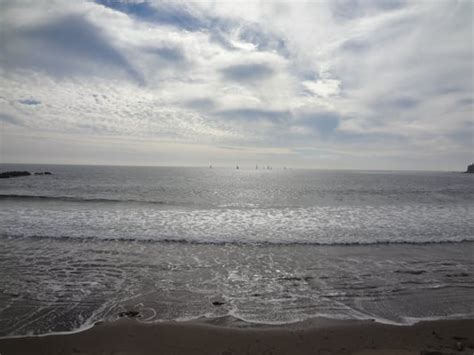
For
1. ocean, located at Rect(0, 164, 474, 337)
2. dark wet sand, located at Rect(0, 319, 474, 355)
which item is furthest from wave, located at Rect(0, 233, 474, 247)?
dark wet sand, located at Rect(0, 319, 474, 355)

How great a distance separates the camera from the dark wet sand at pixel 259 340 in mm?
5375

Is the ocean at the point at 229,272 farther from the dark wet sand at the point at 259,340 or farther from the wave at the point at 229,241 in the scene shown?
the dark wet sand at the point at 259,340

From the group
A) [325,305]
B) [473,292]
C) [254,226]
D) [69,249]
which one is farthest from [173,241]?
[473,292]

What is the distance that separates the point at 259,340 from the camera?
18.7 ft

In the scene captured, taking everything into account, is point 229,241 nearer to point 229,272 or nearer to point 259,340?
point 229,272

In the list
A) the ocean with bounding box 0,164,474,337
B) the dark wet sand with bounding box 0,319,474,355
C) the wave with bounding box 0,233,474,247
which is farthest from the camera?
the wave with bounding box 0,233,474,247

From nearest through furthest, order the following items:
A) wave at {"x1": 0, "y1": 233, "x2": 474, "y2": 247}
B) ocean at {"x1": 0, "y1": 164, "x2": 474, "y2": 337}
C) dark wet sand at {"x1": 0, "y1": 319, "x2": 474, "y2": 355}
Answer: dark wet sand at {"x1": 0, "y1": 319, "x2": 474, "y2": 355}, ocean at {"x1": 0, "y1": 164, "x2": 474, "y2": 337}, wave at {"x1": 0, "y1": 233, "x2": 474, "y2": 247}

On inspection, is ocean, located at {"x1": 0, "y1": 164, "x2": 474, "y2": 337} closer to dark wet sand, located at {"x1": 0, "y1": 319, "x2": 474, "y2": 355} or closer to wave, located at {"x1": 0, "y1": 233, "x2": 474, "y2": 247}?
wave, located at {"x1": 0, "y1": 233, "x2": 474, "y2": 247}

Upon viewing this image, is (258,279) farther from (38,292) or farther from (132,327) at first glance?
(38,292)

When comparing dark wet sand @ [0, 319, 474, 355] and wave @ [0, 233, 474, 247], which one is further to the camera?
wave @ [0, 233, 474, 247]

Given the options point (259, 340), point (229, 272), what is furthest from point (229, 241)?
point (259, 340)

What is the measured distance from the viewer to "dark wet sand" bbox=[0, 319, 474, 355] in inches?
212

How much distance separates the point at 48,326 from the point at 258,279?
5.91m

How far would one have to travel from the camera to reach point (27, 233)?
14688 millimetres
